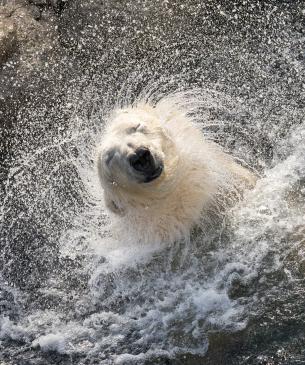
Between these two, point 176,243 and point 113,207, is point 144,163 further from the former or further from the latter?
point 176,243

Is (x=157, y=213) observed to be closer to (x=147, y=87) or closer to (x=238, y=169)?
(x=238, y=169)

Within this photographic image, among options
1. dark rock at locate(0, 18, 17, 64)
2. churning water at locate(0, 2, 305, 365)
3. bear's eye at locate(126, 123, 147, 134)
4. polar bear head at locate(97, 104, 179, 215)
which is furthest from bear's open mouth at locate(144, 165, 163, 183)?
dark rock at locate(0, 18, 17, 64)

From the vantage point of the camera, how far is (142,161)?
14.6 feet

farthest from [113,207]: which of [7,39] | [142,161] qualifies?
[7,39]

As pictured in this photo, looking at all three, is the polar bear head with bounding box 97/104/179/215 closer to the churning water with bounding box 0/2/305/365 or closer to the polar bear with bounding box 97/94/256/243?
the polar bear with bounding box 97/94/256/243

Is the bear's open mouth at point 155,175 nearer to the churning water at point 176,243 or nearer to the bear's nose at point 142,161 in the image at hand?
the bear's nose at point 142,161

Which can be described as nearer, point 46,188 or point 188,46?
point 46,188

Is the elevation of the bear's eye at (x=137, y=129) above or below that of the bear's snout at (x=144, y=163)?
above

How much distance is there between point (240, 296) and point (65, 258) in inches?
69.7

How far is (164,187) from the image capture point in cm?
468

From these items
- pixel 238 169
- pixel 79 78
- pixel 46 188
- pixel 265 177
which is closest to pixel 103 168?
pixel 238 169

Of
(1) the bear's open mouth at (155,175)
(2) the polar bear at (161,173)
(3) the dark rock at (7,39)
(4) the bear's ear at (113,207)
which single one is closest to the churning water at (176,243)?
(2) the polar bear at (161,173)

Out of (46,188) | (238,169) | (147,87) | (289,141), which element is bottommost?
(238,169)

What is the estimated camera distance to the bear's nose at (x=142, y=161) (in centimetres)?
441
